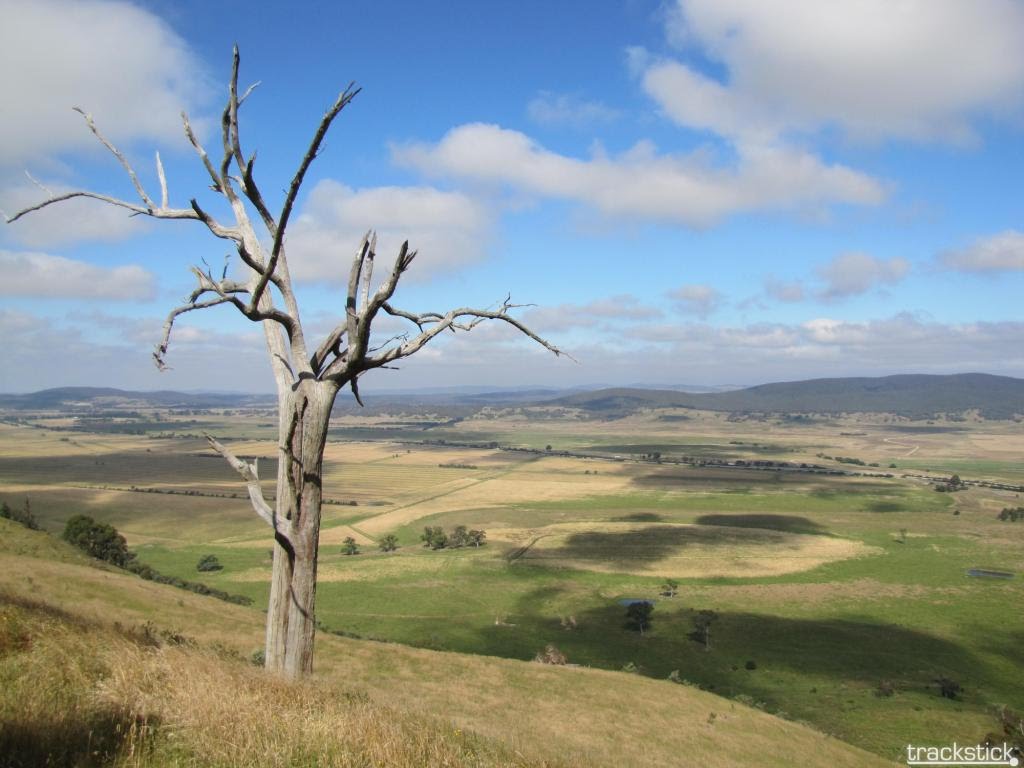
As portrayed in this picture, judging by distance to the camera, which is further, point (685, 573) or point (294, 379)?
point (685, 573)

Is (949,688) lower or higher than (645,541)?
higher

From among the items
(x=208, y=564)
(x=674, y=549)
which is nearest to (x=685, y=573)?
(x=674, y=549)

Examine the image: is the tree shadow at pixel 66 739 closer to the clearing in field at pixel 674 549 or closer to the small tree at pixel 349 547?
the clearing in field at pixel 674 549

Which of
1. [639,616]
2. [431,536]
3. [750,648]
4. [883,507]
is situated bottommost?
[431,536]

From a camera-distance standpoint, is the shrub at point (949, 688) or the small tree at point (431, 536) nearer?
the shrub at point (949, 688)

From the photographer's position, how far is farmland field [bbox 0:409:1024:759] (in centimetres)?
4997

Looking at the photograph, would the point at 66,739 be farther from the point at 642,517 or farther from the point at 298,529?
the point at 642,517

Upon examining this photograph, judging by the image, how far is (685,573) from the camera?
8181 centimetres

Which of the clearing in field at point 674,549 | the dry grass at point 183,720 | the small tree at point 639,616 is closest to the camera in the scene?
the dry grass at point 183,720

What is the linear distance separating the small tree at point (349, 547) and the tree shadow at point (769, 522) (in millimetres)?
59432

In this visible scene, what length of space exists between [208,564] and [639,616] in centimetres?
5329

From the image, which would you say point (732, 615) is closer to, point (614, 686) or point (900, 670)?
point (900, 670)

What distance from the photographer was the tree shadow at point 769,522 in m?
107

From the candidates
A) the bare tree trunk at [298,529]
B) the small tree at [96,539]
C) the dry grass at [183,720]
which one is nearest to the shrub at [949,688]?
the dry grass at [183,720]
